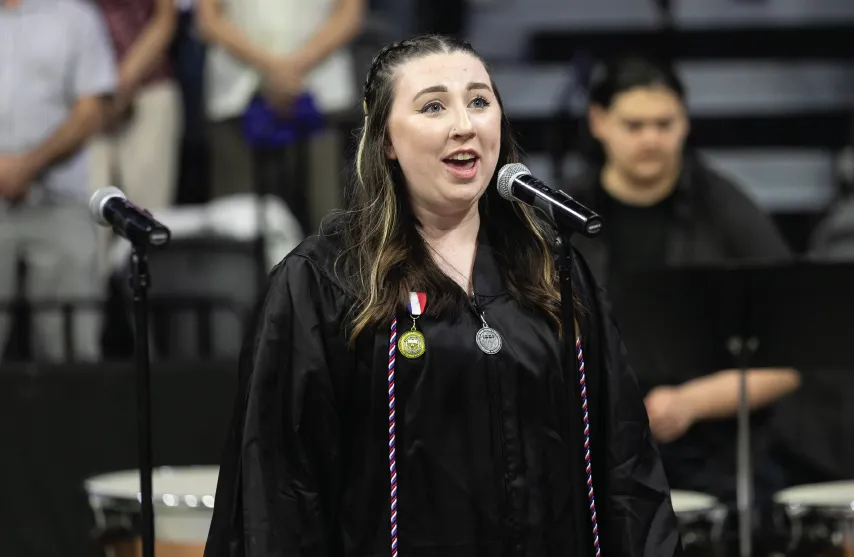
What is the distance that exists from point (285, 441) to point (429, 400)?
0.27 meters

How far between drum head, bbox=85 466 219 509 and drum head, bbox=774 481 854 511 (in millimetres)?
1710

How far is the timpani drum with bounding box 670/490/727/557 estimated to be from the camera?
4.07 metres

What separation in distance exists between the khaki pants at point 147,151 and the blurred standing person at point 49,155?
2.8 inches

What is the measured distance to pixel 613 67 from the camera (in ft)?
17.2

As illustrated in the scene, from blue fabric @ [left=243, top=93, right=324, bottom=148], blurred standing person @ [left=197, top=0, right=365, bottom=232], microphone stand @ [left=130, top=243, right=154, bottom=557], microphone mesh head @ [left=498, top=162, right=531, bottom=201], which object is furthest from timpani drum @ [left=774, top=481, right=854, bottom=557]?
blue fabric @ [left=243, top=93, right=324, bottom=148]

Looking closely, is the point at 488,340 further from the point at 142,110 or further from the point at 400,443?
the point at 142,110

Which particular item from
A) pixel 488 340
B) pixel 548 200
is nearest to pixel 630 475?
pixel 488 340

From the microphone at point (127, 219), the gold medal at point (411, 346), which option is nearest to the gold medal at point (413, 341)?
the gold medal at point (411, 346)

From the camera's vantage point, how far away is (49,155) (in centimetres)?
549

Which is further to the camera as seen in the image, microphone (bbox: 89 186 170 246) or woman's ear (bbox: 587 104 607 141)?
woman's ear (bbox: 587 104 607 141)

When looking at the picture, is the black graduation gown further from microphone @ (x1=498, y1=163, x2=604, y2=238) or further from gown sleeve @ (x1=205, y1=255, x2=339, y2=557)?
microphone @ (x1=498, y1=163, x2=604, y2=238)

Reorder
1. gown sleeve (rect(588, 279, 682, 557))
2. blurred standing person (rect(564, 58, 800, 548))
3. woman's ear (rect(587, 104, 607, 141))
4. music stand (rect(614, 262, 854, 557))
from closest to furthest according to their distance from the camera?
1. gown sleeve (rect(588, 279, 682, 557))
2. music stand (rect(614, 262, 854, 557))
3. blurred standing person (rect(564, 58, 800, 548))
4. woman's ear (rect(587, 104, 607, 141))

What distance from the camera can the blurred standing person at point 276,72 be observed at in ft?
18.3

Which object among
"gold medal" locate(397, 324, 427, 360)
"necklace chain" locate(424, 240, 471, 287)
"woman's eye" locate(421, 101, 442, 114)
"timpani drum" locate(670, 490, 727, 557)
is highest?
"woman's eye" locate(421, 101, 442, 114)
